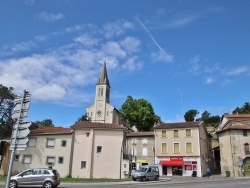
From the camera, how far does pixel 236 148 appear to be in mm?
44281

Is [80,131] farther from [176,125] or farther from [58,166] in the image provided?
[176,125]

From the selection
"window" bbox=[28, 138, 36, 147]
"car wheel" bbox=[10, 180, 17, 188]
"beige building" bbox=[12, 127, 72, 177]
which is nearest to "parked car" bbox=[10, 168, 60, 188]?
"car wheel" bbox=[10, 180, 17, 188]

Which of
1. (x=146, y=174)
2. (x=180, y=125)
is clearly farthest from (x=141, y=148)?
(x=146, y=174)

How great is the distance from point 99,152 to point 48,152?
24.8 ft

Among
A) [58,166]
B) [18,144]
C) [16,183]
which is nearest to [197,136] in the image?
[58,166]

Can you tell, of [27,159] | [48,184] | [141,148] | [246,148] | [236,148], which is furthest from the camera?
[141,148]

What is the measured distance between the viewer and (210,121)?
340 feet

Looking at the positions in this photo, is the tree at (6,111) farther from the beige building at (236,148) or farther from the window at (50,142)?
the beige building at (236,148)

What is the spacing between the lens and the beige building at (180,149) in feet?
146

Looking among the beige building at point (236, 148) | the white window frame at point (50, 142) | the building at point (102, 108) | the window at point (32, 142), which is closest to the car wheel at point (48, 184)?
the white window frame at point (50, 142)

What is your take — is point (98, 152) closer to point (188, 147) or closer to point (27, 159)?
point (27, 159)

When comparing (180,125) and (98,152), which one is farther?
(180,125)

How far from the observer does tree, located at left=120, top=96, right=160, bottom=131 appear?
66.2m

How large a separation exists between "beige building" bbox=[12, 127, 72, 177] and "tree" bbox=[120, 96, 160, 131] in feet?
101
